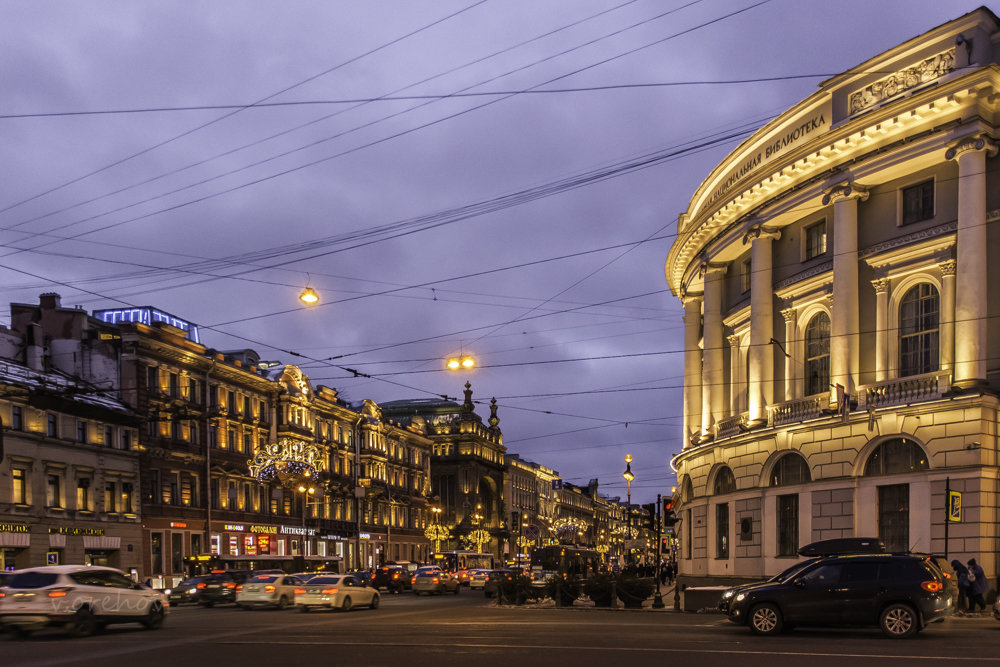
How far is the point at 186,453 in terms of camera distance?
68250mm

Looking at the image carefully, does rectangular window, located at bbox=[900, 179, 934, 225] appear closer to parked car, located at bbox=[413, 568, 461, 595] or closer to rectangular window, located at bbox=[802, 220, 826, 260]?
rectangular window, located at bbox=[802, 220, 826, 260]

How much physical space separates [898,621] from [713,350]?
2662cm

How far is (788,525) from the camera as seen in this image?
38750 mm

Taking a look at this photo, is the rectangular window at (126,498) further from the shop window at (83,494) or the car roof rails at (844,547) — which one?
the car roof rails at (844,547)

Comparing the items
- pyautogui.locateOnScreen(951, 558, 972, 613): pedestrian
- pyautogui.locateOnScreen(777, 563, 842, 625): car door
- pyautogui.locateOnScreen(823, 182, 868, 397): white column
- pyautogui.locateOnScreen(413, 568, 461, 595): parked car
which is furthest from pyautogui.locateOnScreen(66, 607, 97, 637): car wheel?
pyautogui.locateOnScreen(413, 568, 461, 595): parked car

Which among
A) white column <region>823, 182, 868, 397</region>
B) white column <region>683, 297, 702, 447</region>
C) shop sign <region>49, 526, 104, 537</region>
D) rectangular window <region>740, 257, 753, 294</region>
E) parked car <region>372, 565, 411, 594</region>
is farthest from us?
parked car <region>372, 565, 411, 594</region>

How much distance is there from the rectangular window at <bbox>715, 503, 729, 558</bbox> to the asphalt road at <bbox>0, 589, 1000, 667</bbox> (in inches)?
624

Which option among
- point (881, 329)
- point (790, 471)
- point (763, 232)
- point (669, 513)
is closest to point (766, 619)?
point (881, 329)

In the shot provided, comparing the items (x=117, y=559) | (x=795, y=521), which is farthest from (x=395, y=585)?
(x=795, y=521)

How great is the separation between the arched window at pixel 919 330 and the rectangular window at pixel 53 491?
4240 centimetres

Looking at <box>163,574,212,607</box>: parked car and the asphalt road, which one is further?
<box>163,574,212,607</box>: parked car

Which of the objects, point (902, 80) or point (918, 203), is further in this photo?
point (918, 203)

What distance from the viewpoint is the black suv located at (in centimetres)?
2139

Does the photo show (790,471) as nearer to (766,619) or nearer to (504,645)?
(766,619)
